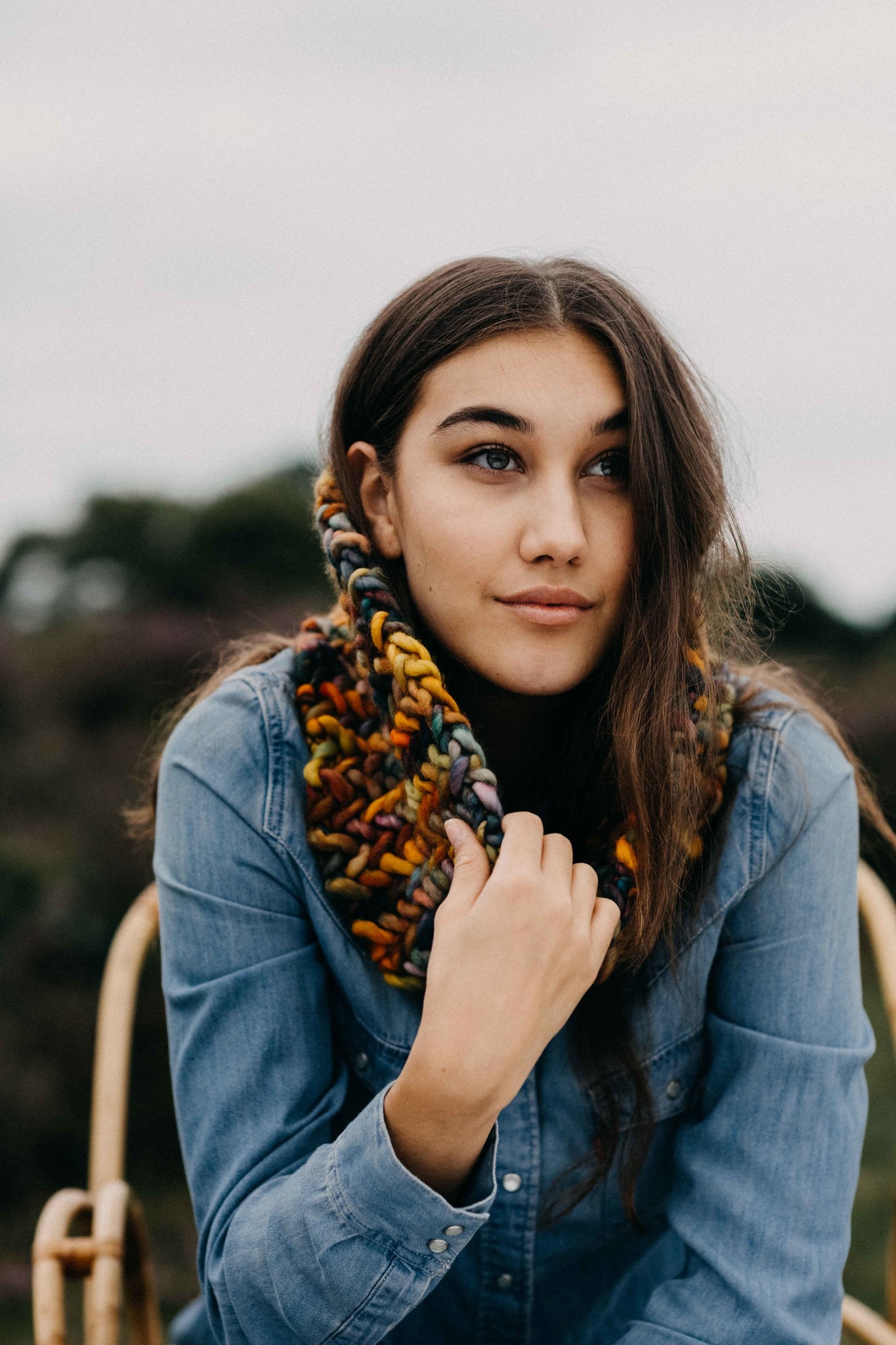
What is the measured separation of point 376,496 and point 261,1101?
863 mm

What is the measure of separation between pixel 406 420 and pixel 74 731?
2.69 metres

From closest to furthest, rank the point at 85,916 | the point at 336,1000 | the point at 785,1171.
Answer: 1. the point at 785,1171
2. the point at 336,1000
3. the point at 85,916

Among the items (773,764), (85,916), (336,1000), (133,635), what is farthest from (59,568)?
(773,764)

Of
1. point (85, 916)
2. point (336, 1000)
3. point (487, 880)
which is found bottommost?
point (85, 916)

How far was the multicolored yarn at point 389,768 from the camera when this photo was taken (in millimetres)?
1312

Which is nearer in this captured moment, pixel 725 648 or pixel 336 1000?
pixel 336 1000

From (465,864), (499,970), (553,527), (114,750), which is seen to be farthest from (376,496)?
(114,750)

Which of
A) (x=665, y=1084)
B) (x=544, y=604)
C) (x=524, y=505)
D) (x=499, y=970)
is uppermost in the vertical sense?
(x=524, y=505)

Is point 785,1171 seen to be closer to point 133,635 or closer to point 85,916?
point 85,916

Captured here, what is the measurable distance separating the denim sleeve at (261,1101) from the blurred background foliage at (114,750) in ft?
3.20

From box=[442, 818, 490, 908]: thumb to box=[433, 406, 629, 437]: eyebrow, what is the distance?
52 cm

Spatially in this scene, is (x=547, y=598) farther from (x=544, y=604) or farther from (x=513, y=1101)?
(x=513, y=1101)

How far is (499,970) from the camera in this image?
3.88 feet

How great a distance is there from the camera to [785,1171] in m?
1.37
